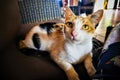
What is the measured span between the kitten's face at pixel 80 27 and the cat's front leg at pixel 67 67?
4.5 inches

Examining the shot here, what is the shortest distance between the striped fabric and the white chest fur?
2.08 feet

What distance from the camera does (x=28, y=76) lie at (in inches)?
26.1

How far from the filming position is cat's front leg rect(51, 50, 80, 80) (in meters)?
0.66

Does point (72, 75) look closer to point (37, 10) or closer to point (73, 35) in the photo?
point (73, 35)

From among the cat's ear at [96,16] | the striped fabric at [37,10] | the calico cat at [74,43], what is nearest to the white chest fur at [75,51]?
the calico cat at [74,43]

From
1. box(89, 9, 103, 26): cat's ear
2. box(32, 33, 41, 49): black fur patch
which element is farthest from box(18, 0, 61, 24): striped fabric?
box(89, 9, 103, 26): cat's ear

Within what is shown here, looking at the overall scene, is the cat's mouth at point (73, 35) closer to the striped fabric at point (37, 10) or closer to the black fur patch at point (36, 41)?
the black fur patch at point (36, 41)

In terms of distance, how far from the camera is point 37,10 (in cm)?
128

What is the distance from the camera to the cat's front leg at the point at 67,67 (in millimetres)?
665

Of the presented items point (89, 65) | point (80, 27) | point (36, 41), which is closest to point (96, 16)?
point (80, 27)

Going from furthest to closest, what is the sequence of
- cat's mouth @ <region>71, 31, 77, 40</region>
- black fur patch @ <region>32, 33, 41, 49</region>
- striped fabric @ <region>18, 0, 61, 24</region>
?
striped fabric @ <region>18, 0, 61, 24</region>, black fur patch @ <region>32, 33, 41, 49</region>, cat's mouth @ <region>71, 31, 77, 40</region>

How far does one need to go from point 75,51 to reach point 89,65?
3.7 inches

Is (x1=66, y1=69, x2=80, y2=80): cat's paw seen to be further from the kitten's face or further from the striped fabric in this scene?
the striped fabric

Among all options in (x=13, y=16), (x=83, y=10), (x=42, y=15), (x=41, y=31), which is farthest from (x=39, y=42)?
(x=83, y=10)
